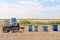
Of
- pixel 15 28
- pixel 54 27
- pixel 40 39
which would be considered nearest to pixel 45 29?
pixel 54 27

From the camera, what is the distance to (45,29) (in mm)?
21594

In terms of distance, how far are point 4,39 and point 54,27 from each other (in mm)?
8255

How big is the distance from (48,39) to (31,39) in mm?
1090

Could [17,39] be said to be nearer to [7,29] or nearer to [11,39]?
[11,39]

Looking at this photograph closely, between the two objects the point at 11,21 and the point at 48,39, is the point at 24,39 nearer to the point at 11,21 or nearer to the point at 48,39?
the point at 48,39

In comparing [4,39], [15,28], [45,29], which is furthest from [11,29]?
[4,39]

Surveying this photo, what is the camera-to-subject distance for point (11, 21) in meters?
21.8

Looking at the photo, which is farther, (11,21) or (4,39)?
(11,21)

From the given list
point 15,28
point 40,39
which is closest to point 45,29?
point 15,28

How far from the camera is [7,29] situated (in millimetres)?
20562

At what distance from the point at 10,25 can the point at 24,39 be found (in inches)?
233

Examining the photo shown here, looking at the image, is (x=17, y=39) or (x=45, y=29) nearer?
(x=17, y=39)

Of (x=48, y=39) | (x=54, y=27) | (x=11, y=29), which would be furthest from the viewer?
(x=54, y=27)

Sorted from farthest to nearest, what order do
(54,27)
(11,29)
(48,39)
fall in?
(54,27), (11,29), (48,39)
